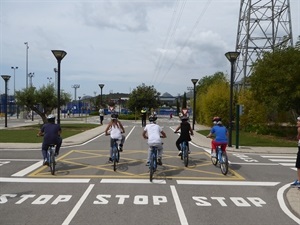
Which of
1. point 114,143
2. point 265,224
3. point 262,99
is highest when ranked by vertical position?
point 262,99

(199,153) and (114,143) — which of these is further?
(199,153)

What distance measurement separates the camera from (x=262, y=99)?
88.1 feet

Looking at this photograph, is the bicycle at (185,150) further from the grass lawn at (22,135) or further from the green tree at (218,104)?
the green tree at (218,104)

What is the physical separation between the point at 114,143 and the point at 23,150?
6.75m

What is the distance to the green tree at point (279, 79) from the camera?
23.8m

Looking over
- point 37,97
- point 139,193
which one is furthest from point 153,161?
point 37,97

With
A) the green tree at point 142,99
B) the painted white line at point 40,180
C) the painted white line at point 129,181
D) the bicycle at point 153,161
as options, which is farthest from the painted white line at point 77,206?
the green tree at point 142,99

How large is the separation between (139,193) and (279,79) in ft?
59.3

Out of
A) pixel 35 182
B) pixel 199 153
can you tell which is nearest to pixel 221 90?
pixel 199 153

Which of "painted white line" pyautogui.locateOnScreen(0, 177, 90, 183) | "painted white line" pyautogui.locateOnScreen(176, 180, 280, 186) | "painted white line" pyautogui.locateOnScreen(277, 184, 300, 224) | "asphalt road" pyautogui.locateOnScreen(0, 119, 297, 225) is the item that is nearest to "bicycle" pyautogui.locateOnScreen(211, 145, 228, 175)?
"asphalt road" pyautogui.locateOnScreen(0, 119, 297, 225)

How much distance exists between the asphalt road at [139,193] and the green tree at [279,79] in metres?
11.3

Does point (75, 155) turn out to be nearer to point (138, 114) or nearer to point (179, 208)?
point (179, 208)

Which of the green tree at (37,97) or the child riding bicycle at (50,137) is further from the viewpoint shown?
the green tree at (37,97)

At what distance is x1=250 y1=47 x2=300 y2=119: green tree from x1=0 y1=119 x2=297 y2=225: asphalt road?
446 inches
